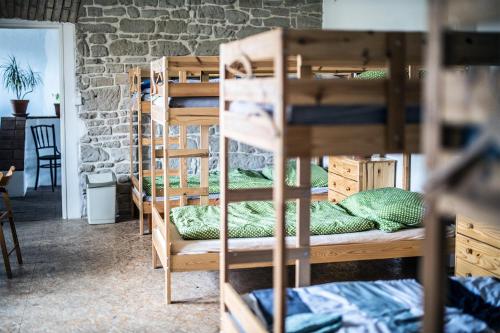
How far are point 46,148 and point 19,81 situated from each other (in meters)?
1.10

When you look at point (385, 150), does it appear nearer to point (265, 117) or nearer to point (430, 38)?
point (265, 117)

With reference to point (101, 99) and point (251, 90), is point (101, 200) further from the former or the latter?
point (251, 90)

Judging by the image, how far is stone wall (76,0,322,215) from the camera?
22.2 ft

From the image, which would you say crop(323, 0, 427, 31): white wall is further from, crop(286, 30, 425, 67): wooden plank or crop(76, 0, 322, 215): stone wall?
crop(286, 30, 425, 67): wooden plank

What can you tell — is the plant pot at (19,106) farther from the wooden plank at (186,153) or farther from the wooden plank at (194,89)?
the wooden plank at (194,89)

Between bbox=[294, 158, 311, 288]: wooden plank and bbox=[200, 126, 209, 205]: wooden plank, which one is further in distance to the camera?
bbox=[200, 126, 209, 205]: wooden plank

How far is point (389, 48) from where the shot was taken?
231 centimetres

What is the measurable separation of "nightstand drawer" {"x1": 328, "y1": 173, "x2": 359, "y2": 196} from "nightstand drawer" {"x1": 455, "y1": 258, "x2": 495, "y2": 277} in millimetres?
1795

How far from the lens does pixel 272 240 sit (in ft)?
13.3

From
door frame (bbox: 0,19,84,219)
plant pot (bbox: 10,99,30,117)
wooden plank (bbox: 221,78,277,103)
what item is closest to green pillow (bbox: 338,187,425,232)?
wooden plank (bbox: 221,78,277,103)

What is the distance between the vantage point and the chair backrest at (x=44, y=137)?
A: 340 inches

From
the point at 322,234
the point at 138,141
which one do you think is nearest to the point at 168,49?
the point at 138,141

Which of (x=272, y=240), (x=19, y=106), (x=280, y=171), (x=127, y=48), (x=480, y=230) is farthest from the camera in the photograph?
(x=19, y=106)

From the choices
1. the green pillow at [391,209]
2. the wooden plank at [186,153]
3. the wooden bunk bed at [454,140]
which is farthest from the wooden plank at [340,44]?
the wooden plank at [186,153]
